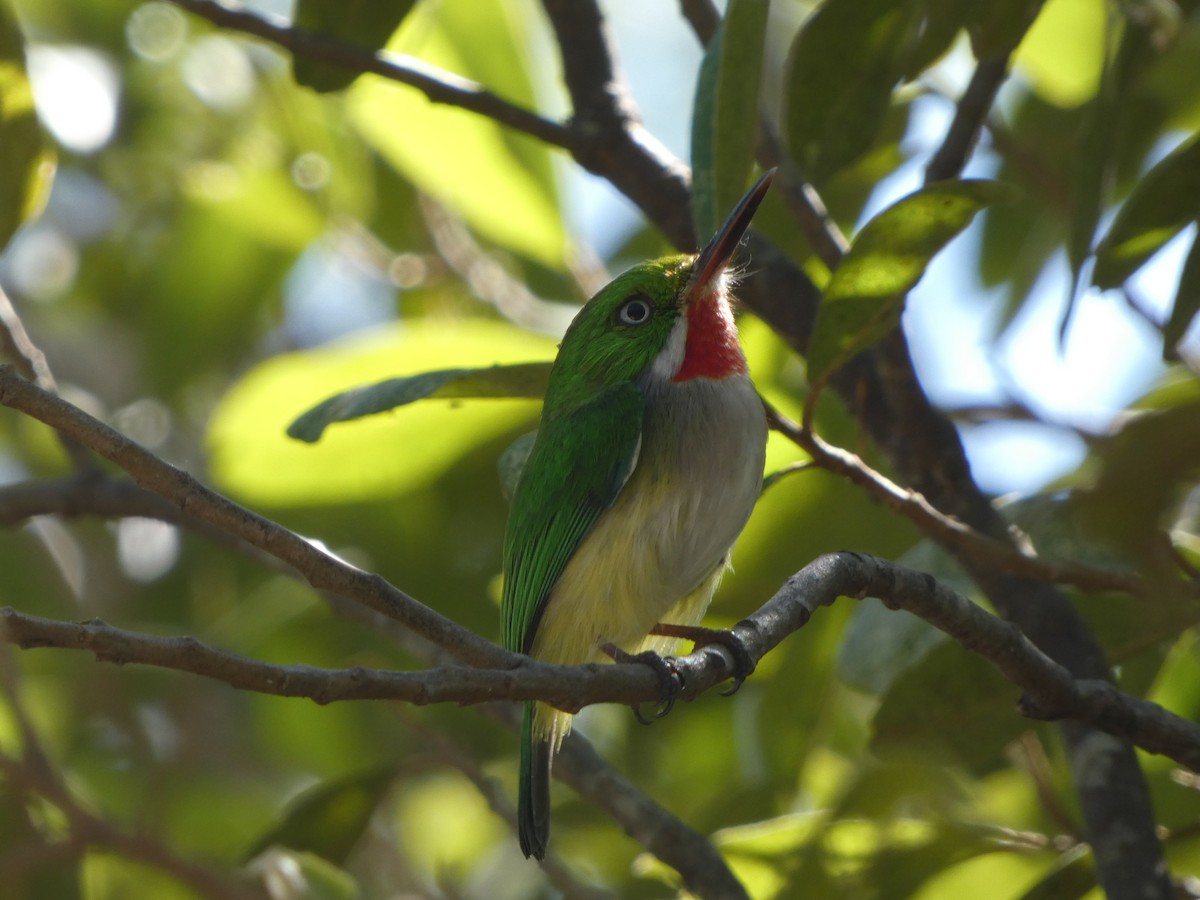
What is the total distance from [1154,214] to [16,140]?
2303 mm

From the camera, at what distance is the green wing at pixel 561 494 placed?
9.46 ft

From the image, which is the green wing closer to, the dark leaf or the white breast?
the white breast

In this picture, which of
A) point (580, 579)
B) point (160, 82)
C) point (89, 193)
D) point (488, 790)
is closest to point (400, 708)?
point (488, 790)

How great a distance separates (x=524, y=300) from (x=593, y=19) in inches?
56.7

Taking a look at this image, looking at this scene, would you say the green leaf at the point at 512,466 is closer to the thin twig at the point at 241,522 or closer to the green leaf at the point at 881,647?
the green leaf at the point at 881,647

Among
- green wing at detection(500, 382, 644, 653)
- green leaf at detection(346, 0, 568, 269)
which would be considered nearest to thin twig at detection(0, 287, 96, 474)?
green wing at detection(500, 382, 644, 653)

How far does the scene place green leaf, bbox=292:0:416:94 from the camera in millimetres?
3088

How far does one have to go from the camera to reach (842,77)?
113 inches

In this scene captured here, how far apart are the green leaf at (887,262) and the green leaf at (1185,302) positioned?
43 centimetres

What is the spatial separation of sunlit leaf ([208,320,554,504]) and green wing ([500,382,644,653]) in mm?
428

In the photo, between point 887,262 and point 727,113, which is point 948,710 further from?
point 727,113

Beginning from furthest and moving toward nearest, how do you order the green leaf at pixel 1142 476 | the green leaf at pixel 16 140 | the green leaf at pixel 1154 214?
the green leaf at pixel 16 140 → the green leaf at pixel 1154 214 → the green leaf at pixel 1142 476

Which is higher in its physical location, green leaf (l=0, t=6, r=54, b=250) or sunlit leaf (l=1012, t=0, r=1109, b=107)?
sunlit leaf (l=1012, t=0, r=1109, b=107)

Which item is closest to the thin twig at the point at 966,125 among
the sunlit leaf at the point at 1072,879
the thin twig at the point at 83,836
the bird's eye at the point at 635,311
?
the bird's eye at the point at 635,311
